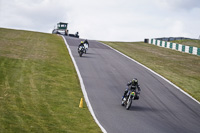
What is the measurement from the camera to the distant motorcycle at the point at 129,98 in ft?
53.6

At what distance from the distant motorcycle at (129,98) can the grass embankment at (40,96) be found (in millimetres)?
2299

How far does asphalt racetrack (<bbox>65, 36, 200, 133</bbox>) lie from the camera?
14.0m

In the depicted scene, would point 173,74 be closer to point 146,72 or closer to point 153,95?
point 146,72

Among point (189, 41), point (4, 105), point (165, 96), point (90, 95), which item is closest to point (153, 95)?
point (165, 96)

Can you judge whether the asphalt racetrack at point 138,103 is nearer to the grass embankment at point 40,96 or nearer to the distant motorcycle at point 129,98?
the distant motorcycle at point 129,98

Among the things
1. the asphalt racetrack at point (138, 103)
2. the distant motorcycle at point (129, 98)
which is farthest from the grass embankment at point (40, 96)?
the distant motorcycle at point (129, 98)

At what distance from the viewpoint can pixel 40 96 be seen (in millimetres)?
16609

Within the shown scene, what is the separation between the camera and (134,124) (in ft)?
45.2

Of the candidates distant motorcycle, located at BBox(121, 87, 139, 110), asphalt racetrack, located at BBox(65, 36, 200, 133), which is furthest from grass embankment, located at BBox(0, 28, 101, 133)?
distant motorcycle, located at BBox(121, 87, 139, 110)

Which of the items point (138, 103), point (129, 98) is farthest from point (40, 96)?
point (138, 103)

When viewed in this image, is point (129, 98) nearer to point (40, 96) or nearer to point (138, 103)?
point (138, 103)

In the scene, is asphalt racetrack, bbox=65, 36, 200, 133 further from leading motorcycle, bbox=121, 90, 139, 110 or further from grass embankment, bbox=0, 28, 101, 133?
grass embankment, bbox=0, 28, 101, 133

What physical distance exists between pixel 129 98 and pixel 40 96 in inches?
177

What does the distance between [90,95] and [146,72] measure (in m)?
10.0
